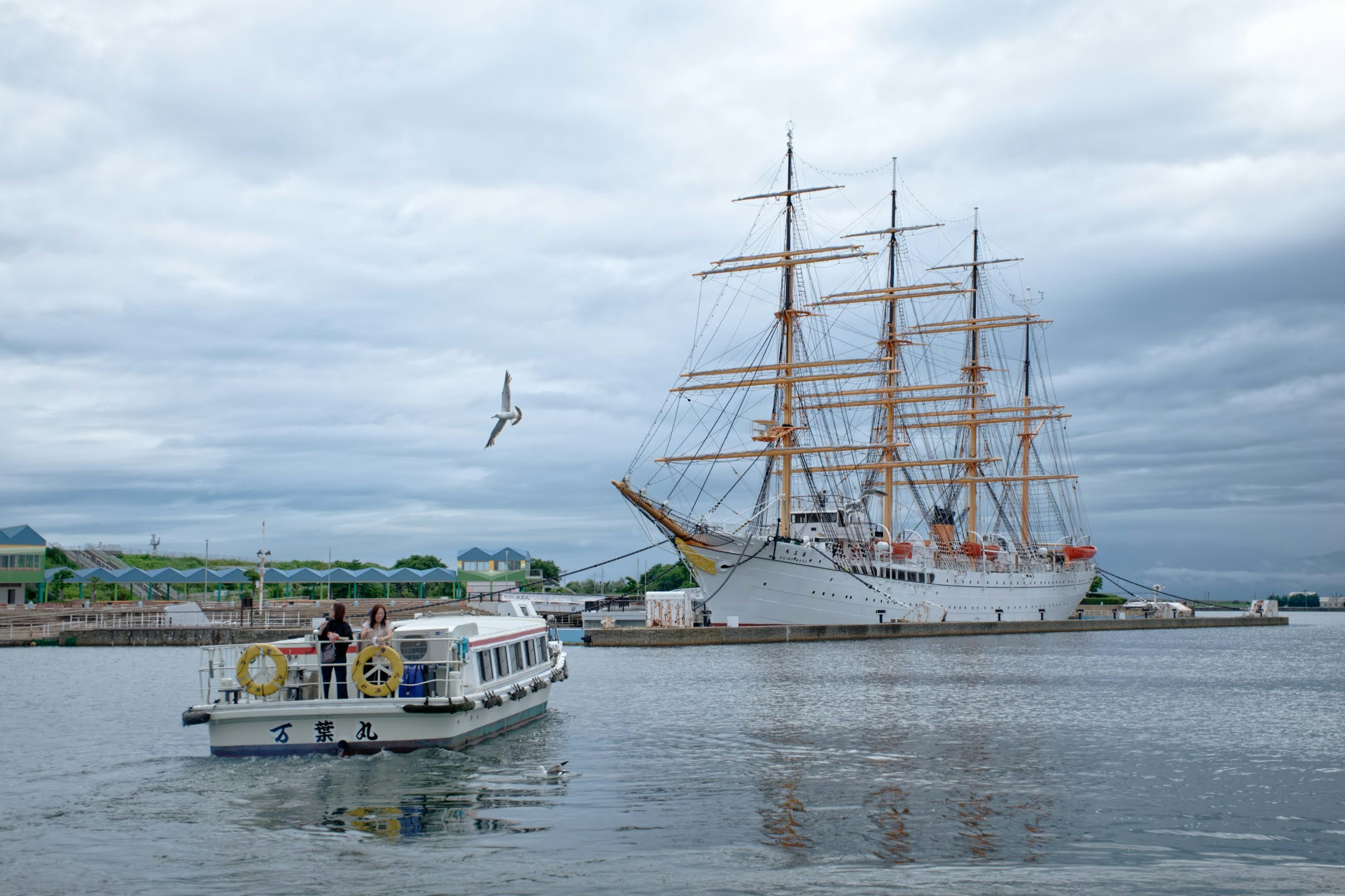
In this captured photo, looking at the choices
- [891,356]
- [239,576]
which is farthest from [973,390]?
[239,576]

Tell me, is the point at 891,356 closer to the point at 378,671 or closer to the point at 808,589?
the point at 808,589

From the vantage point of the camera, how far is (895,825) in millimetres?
17609

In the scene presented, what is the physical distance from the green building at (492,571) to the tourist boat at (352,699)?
85043 mm

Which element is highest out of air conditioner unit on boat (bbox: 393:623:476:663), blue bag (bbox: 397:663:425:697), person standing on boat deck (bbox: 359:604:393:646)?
person standing on boat deck (bbox: 359:604:393:646)

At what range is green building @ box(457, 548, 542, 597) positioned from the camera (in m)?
125

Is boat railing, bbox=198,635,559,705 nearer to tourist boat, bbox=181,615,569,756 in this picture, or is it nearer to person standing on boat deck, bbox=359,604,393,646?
tourist boat, bbox=181,615,569,756

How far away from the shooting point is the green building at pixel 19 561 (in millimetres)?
89562

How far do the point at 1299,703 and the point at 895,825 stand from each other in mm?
28618

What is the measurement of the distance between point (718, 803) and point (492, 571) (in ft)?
388

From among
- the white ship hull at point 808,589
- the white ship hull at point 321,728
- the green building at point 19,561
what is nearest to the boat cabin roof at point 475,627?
the white ship hull at point 321,728

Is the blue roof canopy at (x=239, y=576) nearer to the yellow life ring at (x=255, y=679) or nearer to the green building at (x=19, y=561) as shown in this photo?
the green building at (x=19, y=561)

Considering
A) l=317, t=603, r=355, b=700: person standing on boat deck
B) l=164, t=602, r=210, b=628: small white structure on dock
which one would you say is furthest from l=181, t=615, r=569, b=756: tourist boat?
l=164, t=602, r=210, b=628: small white structure on dock

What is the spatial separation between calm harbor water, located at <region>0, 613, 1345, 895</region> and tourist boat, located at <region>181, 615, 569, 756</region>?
1.63ft

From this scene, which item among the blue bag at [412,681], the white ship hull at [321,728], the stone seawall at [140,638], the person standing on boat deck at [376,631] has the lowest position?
the stone seawall at [140,638]
